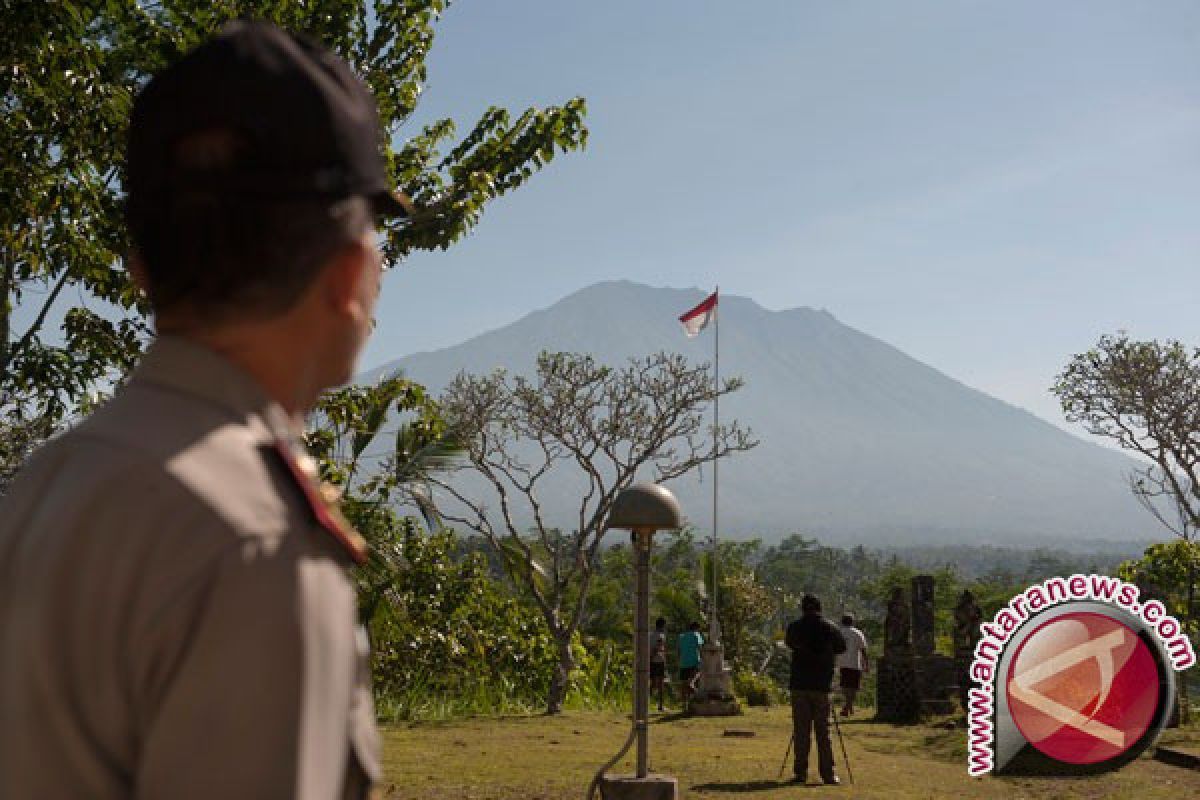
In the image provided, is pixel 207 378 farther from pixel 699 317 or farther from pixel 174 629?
pixel 699 317

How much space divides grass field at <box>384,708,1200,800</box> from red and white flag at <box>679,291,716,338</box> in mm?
9135

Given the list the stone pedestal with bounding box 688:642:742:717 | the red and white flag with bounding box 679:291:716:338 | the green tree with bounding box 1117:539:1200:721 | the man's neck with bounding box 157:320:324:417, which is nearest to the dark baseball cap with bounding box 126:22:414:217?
the man's neck with bounding box 157:320:324:417

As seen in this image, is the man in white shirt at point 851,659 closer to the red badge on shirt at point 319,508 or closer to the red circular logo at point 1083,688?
the red circular logo at point 1083,688

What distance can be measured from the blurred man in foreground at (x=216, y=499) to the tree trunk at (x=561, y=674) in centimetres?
2234

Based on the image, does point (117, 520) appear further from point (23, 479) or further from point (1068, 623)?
point (1068, 623)

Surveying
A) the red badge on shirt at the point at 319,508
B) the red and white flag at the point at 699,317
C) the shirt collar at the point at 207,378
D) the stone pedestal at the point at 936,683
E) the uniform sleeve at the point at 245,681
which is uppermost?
the red and white flag at the point at 699,317

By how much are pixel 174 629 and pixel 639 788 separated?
828 cm

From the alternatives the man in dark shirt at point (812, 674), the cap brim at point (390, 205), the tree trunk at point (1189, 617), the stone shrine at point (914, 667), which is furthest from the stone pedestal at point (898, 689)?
the cap brim at point (390, 205)

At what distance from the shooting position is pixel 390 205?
113 cm

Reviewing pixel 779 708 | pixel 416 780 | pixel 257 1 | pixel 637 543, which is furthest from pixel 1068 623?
pixel 779 708

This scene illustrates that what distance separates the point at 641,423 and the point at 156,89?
25395mm

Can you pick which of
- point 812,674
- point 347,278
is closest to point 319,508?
point 347,278

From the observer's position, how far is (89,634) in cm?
86

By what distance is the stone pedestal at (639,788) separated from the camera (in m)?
8.68
